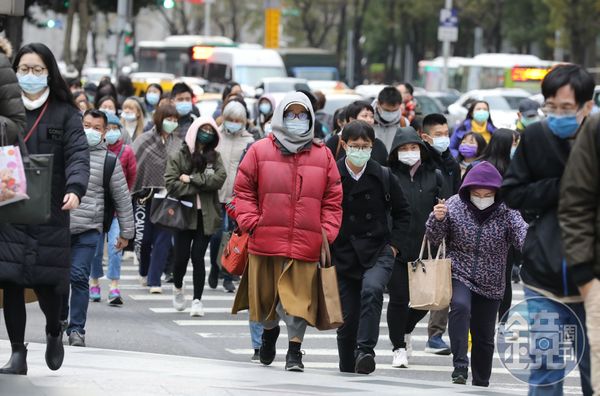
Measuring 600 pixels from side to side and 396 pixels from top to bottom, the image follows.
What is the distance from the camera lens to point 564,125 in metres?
6.66

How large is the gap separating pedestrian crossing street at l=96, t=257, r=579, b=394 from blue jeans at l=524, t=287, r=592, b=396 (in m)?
3.17

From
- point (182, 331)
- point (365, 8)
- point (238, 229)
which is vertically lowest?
point (182, 331)

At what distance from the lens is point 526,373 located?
912 cm

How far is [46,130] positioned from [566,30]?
51.5m

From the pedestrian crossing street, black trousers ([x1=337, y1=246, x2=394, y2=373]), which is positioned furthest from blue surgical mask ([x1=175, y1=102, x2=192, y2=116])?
black trousers ([x1=337, y1=246, x2=394, y2=373])

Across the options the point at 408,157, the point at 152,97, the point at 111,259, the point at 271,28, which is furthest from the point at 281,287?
the point at 271,28

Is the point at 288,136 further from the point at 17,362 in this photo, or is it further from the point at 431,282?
the point at 17,362

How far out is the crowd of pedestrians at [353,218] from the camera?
665cm

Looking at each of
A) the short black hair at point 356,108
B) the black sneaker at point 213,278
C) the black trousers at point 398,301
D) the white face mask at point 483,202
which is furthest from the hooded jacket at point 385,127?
the white face mask at point 483,202

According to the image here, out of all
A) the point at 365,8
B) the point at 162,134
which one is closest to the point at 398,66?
the point at 365,8

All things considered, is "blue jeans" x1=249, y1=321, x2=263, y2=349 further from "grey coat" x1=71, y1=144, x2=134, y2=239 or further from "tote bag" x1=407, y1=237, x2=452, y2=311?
"tote bag" x1=407, y1=237, x2=452, y2=311

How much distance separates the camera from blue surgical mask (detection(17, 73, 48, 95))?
27.4ft

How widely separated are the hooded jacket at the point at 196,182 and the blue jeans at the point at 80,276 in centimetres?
219

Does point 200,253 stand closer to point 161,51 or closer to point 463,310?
point 463,310
